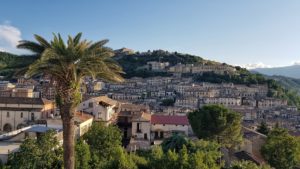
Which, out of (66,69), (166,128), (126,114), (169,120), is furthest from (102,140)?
(126,114)

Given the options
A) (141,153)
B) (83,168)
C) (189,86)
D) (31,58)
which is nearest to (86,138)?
(141,153)

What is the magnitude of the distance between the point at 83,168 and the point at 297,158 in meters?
22.7

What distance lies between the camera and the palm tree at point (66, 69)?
1359 cm

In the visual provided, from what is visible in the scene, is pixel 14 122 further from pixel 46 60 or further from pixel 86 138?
pixel 46 60

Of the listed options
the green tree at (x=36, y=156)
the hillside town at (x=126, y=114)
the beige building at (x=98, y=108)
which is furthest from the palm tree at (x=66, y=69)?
the beige building at (x=98, y=108)

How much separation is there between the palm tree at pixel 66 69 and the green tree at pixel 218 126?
90.4ft

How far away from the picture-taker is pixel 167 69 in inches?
7067

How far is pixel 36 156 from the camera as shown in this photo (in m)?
19.5

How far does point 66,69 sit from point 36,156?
7.64 meters

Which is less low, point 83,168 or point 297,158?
point 83,168

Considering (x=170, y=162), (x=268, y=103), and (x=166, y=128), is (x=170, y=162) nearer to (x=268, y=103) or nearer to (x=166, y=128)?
(x=166, y=128)

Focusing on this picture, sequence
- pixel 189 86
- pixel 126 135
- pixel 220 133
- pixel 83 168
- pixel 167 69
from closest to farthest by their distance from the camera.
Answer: pixel 83 168
pixel 220 133
pixel 126 135
pixel 189 86
pixel 167 69

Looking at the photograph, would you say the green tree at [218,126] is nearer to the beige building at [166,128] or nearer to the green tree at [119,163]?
the beige building at [166,128]

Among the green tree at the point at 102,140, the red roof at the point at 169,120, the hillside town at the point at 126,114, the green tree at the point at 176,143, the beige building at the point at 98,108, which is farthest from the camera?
the red roof at the point at 169,120
